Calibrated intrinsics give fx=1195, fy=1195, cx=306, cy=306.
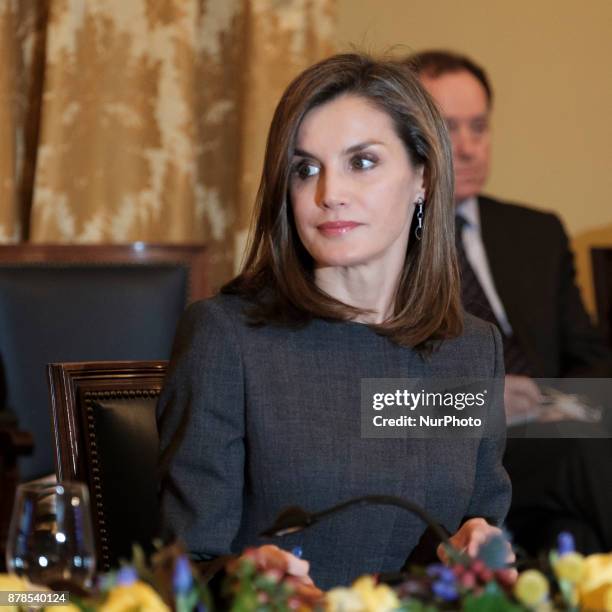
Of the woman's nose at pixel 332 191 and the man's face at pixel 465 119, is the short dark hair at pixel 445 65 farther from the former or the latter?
the woman's nose at pixel 332 191

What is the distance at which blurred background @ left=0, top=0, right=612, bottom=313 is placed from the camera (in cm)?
362

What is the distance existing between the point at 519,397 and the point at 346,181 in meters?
1.45

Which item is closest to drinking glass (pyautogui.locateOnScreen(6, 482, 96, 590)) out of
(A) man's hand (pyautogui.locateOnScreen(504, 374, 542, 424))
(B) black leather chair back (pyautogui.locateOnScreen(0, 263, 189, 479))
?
(B) black leather chair back (pyautogui.locateOnScreen(0, 263, 189, 479))

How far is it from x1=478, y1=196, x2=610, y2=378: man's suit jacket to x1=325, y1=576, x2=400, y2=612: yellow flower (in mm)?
2675

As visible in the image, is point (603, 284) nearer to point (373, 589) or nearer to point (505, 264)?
point (505, 264)

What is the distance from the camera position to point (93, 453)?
6.14ft

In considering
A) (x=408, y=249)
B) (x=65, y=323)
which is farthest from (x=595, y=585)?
(x=65, y=323)

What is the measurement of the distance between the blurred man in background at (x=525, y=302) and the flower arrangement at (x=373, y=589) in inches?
89.2

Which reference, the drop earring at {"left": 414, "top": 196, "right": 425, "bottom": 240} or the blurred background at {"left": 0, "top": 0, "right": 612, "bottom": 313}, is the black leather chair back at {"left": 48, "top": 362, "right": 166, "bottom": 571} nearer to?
the drop earring at {"left": 414, "top": 196, "right": 425, "bottom": 240}

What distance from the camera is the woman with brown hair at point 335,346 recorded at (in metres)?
1.78

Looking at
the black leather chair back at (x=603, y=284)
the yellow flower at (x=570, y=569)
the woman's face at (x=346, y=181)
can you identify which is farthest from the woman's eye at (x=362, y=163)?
the black leather chair back at (x=603, y=284)

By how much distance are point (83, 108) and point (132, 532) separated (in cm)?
209

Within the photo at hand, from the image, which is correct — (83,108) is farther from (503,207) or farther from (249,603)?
(249,603)

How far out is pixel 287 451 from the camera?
1.79 metres
